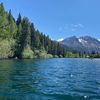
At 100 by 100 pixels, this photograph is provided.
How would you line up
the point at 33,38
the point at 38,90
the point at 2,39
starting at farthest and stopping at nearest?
the point at 33,38
the point at 2,39
the point at 38,90

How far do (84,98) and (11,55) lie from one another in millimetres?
127888

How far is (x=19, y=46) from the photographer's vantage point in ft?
535

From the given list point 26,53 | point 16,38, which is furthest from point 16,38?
point 26,53

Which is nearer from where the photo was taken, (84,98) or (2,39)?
(84,98)

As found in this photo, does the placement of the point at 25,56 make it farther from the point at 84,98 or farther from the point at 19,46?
the point at 84,98

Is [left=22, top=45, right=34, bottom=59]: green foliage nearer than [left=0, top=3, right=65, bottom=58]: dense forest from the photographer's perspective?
No

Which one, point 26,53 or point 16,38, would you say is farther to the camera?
point 26,53

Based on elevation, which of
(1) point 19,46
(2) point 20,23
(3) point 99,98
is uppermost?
(2) point 20,23

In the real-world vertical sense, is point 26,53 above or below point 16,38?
below

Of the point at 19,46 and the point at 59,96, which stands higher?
the point at 19,46

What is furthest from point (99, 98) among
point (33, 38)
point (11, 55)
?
point (33, 38)

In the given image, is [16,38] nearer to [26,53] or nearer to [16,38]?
[16,38]

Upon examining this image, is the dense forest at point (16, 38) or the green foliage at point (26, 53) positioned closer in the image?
the dense forest at point (16, 38)

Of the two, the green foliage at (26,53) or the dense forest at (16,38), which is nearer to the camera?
the dense forest at (16,38)
